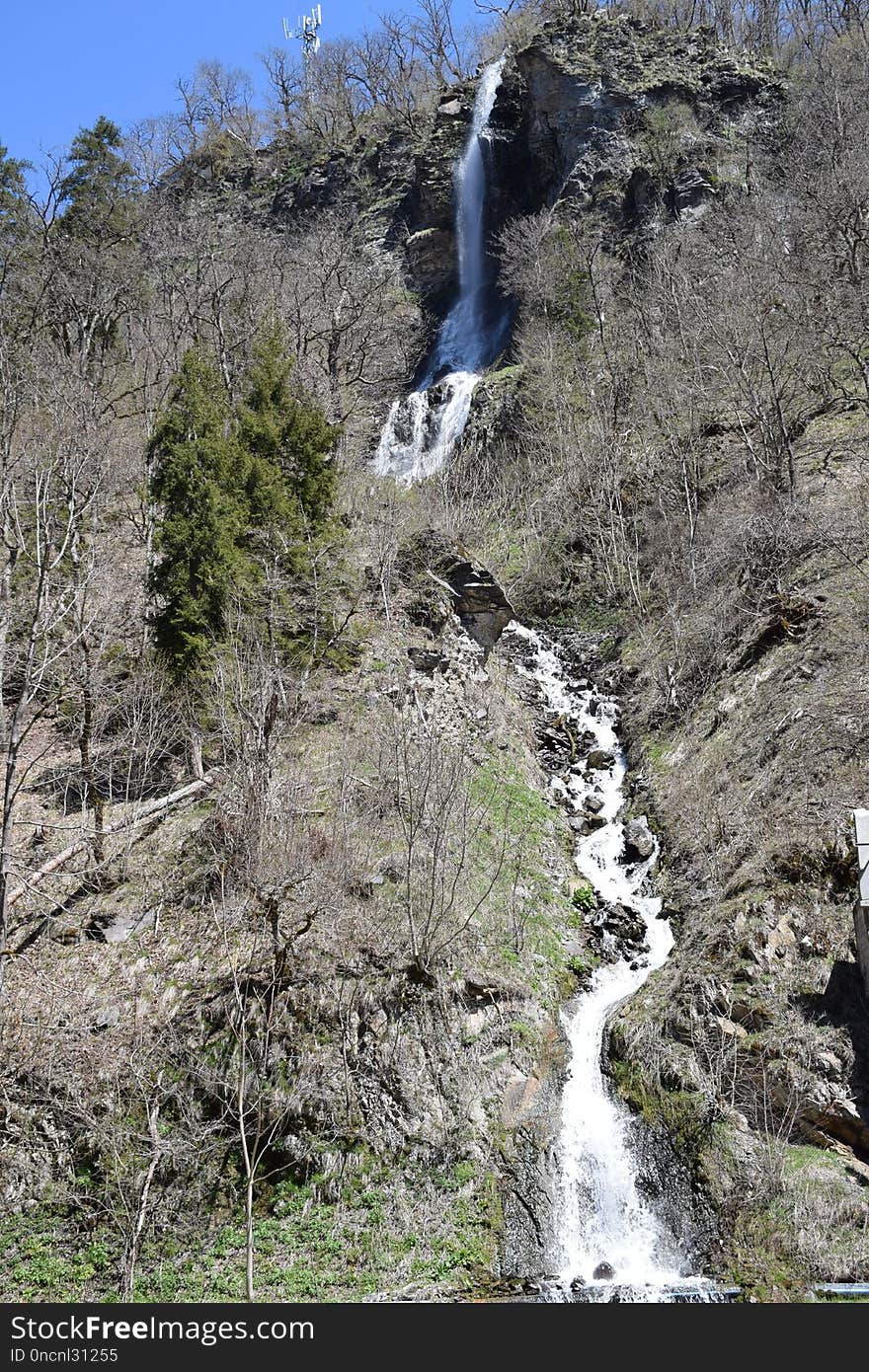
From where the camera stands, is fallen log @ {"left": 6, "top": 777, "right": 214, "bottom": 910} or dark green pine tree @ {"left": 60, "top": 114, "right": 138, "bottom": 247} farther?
dark green pine tree @ {"left": 60, "top": 114, "right": 138, "bottom": 247}

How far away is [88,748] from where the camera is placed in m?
15.4

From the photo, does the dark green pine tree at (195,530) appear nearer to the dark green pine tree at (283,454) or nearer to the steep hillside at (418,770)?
the steep hillside at (418,770)

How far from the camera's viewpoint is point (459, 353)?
40.4 metres

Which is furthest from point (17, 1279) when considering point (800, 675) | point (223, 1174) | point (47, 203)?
point (47, 203)

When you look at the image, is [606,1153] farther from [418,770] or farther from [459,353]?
[459,353]

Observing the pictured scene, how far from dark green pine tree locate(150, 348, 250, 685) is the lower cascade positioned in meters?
8.39

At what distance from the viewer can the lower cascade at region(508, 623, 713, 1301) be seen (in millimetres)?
10766

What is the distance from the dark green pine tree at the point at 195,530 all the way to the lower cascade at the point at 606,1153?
8.39 m

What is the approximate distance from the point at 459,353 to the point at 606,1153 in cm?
3504

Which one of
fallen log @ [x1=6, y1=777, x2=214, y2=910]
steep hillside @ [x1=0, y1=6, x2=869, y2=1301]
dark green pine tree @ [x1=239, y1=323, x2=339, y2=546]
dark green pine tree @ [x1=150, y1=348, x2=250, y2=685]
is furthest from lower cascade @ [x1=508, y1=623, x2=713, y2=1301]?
dark green pine tree @ [x1=239, y1=323, x2=339, y2=546]

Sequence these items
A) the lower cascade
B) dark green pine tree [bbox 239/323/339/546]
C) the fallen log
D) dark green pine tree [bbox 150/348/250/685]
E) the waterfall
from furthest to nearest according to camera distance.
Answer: the waterfall < dark green pine tree [bbox 239/323/339/546] < dark green pine tree [bbox 150/348/250/685] < the fallen log < the lower cascade

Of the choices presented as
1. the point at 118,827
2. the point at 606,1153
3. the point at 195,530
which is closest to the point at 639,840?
the point at 606,1153

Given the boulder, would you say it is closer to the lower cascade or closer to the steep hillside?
the lower cascade

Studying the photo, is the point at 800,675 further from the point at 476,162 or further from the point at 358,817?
the point at 476,162
